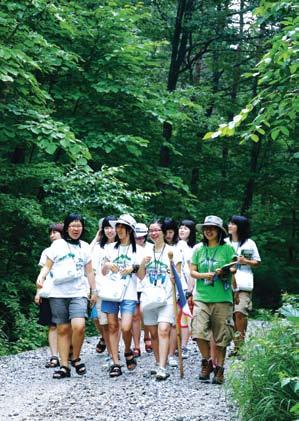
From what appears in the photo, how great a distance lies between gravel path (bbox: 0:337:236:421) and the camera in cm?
559

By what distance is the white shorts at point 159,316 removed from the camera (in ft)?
23.3

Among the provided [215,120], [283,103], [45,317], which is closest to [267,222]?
[215,120]

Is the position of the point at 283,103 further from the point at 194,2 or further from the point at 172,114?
the point at 194,2

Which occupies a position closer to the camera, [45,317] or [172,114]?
[45,317]

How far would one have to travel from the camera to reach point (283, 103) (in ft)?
17.1

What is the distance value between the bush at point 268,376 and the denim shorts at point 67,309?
2.31 meters

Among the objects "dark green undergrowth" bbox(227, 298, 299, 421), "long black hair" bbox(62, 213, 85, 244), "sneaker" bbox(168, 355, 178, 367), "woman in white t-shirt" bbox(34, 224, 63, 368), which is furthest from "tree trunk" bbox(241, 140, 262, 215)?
"dark green undergrowth" bbox(227, 298, 299, 421)

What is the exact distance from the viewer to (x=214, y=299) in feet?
22.2

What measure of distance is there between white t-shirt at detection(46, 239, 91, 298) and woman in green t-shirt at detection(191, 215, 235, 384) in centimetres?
138

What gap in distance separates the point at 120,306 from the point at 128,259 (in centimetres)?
59

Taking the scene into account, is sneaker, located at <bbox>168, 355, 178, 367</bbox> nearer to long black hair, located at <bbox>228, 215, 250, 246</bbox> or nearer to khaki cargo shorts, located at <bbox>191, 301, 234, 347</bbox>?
khaki cargo shorts, located at <bbox>191, 301, 234, 347</bbox>

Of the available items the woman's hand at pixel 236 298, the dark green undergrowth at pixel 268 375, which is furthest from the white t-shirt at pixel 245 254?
the dark green undergrowth at pixel 268 375

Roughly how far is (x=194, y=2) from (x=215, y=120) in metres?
5.06

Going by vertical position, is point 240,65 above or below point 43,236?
above
